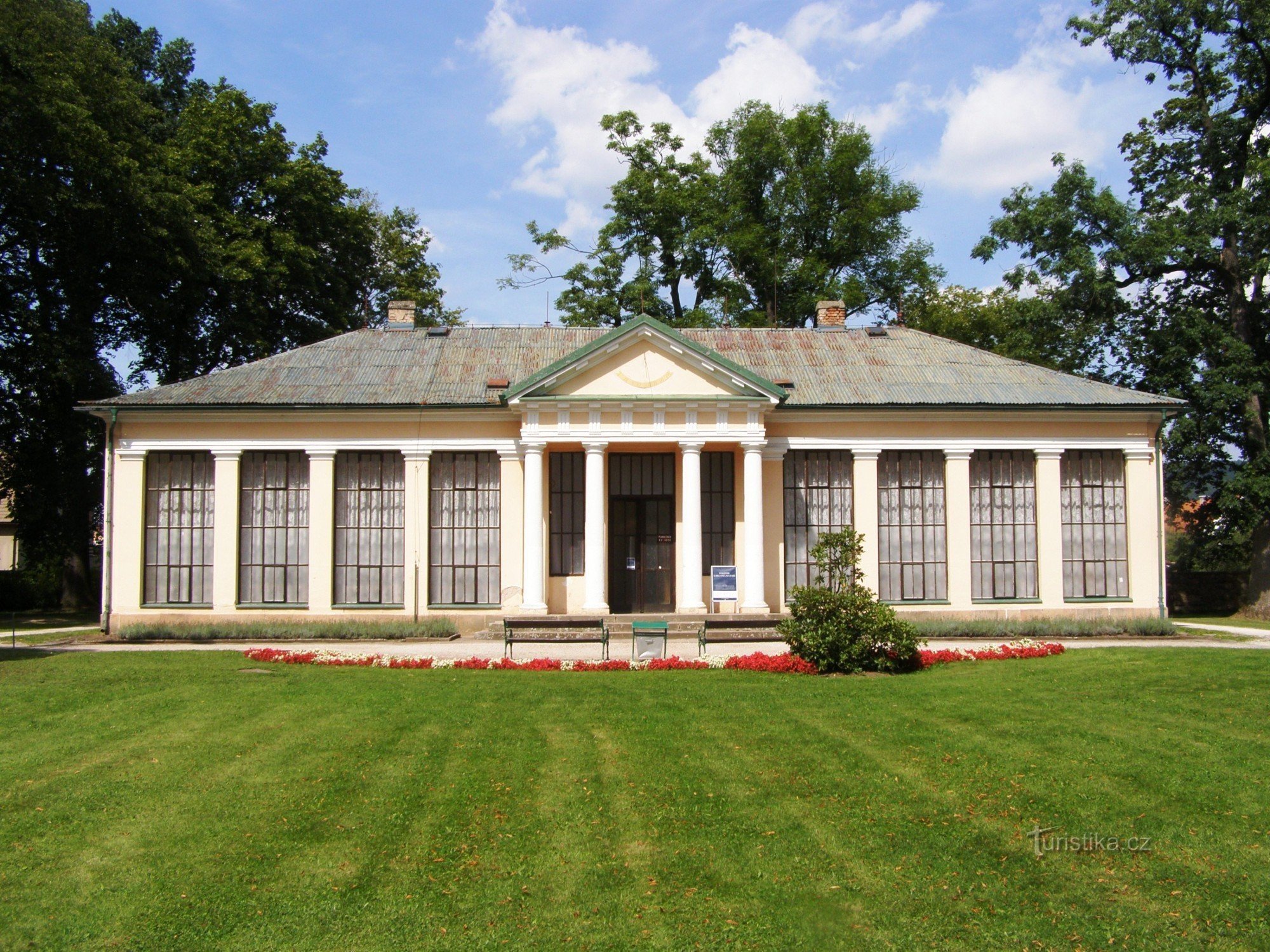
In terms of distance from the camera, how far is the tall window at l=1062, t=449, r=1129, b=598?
23.3m

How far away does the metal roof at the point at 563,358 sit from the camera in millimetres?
22875

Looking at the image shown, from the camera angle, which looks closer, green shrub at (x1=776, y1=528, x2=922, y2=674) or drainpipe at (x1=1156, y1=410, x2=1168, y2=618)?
green shrub at (x1=776, y1=528, x2=922, y2=674)

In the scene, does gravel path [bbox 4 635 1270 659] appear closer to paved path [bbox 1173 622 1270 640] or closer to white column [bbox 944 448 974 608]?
paved path [bbox 1173 622 1270 640]

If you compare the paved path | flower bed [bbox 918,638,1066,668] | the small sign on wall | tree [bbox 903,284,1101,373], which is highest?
tree [bbox 903,284,1101,373]

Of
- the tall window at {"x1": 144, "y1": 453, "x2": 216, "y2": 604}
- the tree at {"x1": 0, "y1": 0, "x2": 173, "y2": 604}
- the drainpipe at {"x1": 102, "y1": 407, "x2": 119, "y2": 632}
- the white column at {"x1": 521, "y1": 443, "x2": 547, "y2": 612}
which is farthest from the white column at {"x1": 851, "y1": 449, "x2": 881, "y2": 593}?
the tree at {"x1": 0, "y1": 0, "x2": 173, "y2": 604}

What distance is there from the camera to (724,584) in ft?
72.0

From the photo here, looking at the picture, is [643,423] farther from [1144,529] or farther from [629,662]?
[1144,529]

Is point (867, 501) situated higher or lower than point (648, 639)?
higher

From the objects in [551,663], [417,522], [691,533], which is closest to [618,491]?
[691,533]

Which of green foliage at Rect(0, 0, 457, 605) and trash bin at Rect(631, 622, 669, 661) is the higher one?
green foliage at Rect(0, 0, 457, 605)

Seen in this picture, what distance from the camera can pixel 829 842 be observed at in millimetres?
7090

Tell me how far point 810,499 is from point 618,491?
4.74 meters

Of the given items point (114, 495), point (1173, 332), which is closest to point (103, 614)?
point (114, 495)

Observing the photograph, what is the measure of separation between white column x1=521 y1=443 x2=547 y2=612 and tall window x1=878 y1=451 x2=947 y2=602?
Answer: 8231 mm
